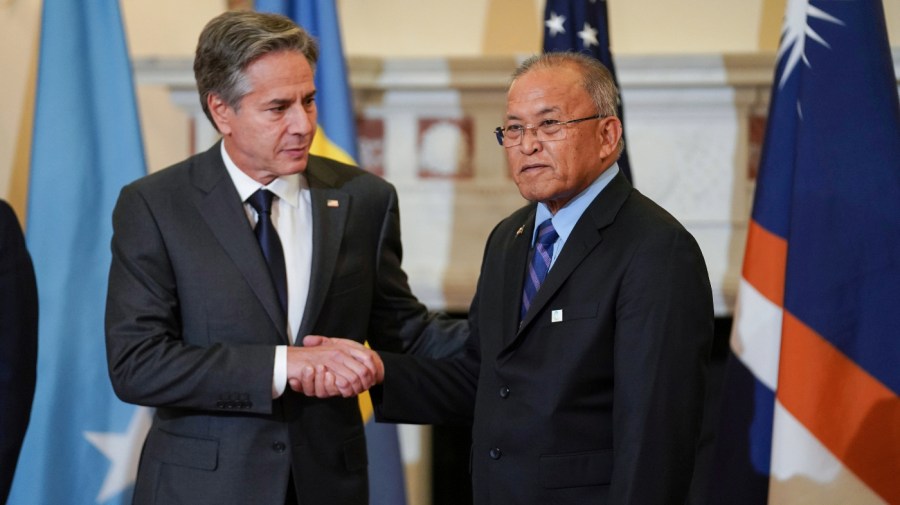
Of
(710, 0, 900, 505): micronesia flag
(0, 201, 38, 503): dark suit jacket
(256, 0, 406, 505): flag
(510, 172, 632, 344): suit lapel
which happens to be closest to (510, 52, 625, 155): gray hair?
(510, 172, 632, 344): suit lapel

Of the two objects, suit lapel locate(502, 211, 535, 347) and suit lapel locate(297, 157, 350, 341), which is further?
suit lapel locate(297, 157, 350, 341)

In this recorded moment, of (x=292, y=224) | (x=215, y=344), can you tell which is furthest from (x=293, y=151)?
(x=215, y=344)

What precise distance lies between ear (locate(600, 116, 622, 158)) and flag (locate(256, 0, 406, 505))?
1478 millimetres

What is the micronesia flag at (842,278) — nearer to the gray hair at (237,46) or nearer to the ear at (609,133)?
the ear at (609,133)

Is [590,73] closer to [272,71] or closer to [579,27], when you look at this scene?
[272,71]

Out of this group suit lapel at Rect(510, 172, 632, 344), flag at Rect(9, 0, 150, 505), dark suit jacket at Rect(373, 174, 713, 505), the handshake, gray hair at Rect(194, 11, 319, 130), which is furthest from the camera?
flag at Rect(9, 0, 150, 505)

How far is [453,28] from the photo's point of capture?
4.14 metres

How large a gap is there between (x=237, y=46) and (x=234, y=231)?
0.40 m

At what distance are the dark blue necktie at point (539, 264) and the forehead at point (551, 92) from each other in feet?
0.81

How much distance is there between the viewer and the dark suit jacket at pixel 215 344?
2.19 m

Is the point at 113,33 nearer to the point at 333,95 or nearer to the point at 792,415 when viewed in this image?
the point at 333,95

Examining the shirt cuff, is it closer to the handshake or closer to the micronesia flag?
the handshake

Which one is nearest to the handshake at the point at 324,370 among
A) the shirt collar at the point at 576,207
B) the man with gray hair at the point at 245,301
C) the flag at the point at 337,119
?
the man with gray hair at the point at 245,301

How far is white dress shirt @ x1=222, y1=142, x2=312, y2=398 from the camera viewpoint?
2312 mm
